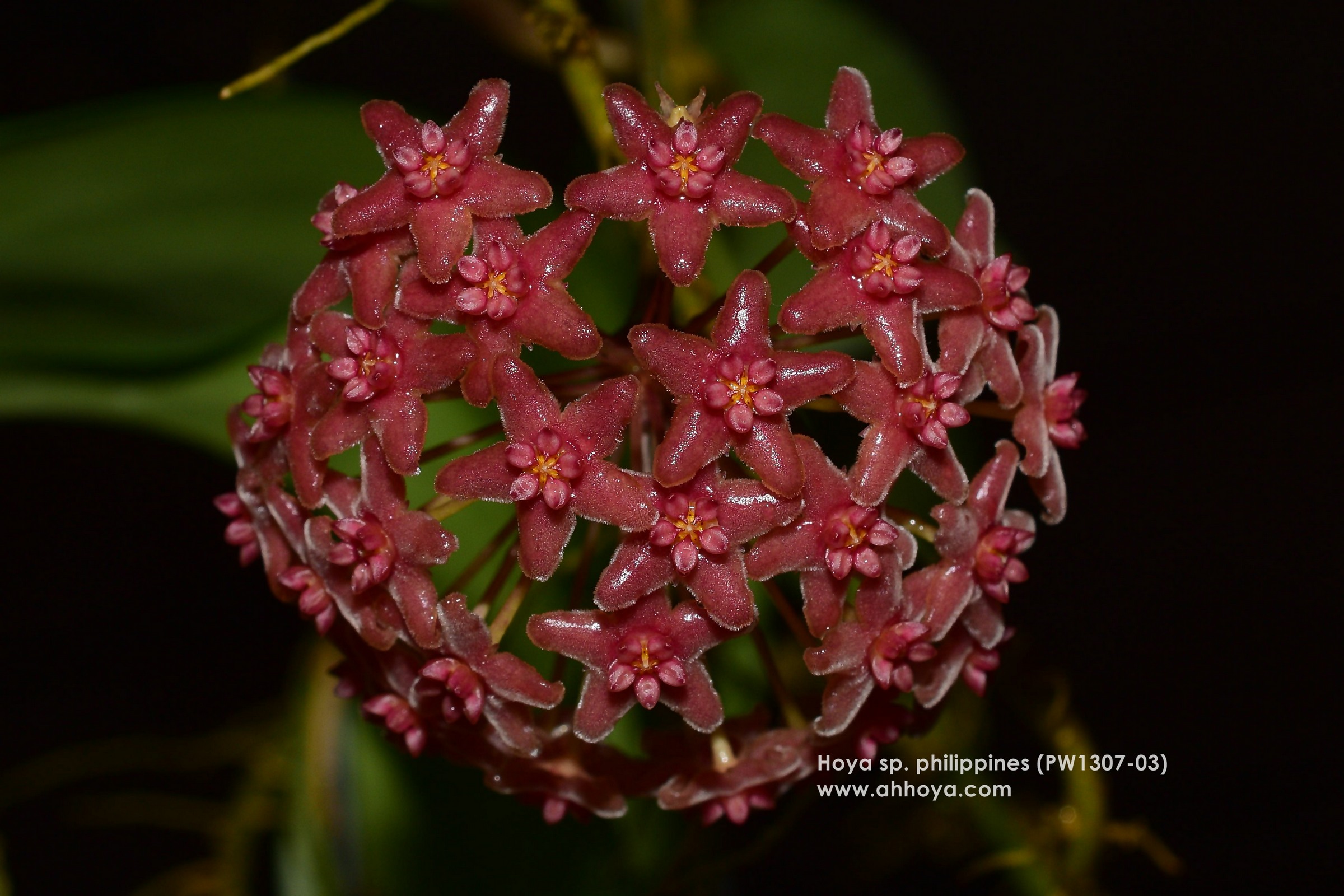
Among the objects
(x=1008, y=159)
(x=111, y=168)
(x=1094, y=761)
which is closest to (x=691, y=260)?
(x=111, y=168)

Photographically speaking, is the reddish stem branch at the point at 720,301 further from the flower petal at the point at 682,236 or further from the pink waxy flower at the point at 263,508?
the pink waxy flower at the point at 263,508

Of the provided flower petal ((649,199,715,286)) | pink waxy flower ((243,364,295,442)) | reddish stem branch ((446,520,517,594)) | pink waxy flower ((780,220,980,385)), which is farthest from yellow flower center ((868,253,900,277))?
pink waxy flower ((243,364,295,442))

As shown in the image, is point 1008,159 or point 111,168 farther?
point 1008,159

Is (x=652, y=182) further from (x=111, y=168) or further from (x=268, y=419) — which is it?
(x=111, y=168)

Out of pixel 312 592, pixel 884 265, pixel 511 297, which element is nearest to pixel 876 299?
pixel 884 265

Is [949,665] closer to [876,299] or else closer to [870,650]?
[870,650]

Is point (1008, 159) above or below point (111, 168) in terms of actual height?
below
